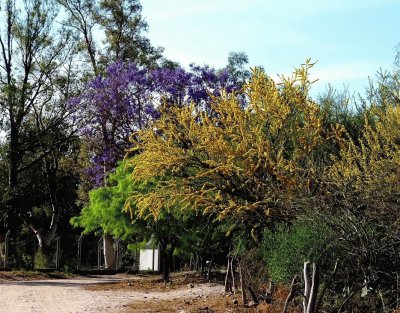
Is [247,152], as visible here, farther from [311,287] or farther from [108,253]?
[108,253]

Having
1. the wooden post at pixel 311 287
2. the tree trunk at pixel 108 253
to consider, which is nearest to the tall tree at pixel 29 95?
the tree trunk at pixel 108 253

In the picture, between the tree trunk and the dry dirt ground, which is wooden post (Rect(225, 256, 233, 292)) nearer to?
the dry dirt ground

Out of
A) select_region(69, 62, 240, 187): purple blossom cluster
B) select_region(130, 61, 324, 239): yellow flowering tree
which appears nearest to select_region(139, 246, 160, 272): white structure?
select_region(69, 62, 240, 187): purple blossom cluster

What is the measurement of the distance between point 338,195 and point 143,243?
11.9m

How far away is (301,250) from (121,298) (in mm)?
7484

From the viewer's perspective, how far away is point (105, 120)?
2752 centimetres

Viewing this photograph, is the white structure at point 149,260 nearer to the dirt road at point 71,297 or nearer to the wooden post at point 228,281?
the dirt road at point 71,297

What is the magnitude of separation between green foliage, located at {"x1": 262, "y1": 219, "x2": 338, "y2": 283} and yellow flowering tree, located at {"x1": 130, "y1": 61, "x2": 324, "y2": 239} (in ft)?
4.63

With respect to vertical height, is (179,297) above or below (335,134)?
below

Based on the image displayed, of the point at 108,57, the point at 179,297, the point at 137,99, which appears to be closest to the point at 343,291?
the point at 179,297

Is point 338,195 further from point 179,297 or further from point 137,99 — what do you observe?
point 137,99

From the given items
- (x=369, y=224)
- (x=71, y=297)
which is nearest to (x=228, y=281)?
(x=71, y=297)

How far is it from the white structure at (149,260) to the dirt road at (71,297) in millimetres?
10884

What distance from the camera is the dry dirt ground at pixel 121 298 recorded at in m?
13.1
